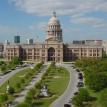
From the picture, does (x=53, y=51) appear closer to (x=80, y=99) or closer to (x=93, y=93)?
(x=93, y=93)

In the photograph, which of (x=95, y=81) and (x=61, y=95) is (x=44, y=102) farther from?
(x=95, y=81)

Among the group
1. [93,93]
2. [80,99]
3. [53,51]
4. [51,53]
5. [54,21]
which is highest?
[54,21]

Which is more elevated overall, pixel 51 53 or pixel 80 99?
pixel 51 53

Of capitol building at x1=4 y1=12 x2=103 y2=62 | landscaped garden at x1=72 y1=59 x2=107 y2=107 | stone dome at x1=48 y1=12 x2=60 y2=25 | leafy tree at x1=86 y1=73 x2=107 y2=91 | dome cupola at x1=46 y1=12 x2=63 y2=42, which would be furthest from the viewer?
stone dome at x1=48 y1=12 x2=60 y2=25

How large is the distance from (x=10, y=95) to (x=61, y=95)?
7.55 metres

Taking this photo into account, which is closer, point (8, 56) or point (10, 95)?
point (10, 95)

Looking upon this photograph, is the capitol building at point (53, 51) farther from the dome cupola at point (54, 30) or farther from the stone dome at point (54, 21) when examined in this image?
the stone dome at point (54, 21)

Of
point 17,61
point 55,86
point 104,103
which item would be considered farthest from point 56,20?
point 104,103

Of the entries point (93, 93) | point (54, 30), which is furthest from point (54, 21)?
point (93, 93)

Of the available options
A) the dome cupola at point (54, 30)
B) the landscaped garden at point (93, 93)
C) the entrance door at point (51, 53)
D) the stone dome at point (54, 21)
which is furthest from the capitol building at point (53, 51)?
the landscaped garden at point (93, 93)

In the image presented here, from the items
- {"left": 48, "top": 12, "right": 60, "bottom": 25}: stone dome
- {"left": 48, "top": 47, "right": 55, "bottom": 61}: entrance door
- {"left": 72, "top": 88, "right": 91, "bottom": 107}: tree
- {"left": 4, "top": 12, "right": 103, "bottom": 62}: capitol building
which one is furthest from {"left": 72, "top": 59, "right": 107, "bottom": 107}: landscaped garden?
{"left": 48, "top": 12, "right": 60, "bottom": 25}: stone dome

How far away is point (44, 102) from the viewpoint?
49.4m

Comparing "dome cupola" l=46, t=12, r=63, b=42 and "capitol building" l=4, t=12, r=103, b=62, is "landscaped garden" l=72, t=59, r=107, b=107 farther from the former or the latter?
"dome cupola" l=46, t=12, r=63, b=42

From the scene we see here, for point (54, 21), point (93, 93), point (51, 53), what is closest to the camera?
point (93, 93)
